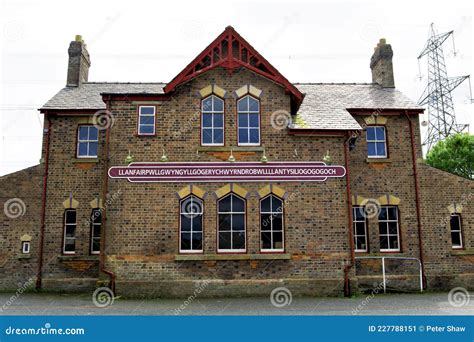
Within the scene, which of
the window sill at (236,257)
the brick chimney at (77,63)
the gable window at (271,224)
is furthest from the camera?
the brick chimney at (77,63)

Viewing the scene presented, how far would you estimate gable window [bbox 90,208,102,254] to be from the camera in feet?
55.1

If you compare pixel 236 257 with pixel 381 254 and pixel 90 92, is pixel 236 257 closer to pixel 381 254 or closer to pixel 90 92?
pixel 381 254

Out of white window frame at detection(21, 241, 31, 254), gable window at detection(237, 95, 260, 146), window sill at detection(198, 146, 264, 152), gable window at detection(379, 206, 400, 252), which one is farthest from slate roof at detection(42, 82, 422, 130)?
white window frame at detection(21, 241, 31, 254)

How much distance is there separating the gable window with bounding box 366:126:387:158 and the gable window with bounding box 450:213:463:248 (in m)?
3.78

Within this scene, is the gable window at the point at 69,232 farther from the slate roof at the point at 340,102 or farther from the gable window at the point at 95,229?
the slate roof at the point at 340,102

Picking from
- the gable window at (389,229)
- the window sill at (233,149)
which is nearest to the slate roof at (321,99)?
the window sill at (233,149)

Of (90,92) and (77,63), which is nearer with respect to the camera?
(90,92)

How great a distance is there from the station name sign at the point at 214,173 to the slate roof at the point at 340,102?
1.70 m

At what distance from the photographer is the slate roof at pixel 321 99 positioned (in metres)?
16.0

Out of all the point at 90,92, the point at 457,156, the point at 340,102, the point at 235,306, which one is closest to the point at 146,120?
the point at 90,92

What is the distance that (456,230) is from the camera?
17.6m

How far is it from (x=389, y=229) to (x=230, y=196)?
696 centimetres

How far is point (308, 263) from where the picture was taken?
14633 millimetres

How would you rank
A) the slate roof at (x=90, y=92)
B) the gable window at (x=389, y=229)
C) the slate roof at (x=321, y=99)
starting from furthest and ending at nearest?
1. the slate roof at (x=90, y=92)
2. the gable window at (x=389, y=229)
3. the slate roof at (x=321, y=99)
